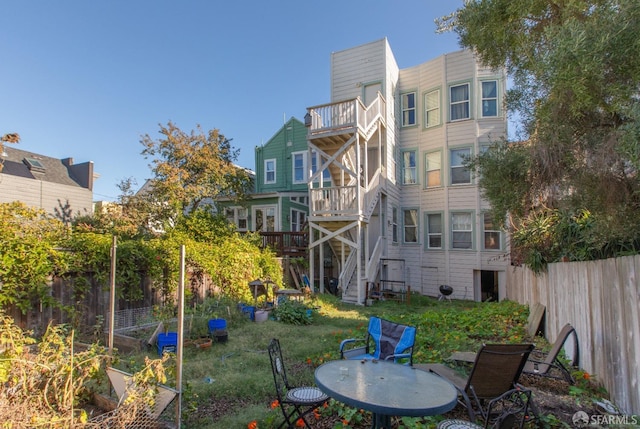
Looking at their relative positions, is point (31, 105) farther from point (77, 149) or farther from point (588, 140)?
point (588, 140)

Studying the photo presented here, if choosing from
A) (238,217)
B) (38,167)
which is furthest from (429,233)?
(38,167)

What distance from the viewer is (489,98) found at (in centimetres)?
1377

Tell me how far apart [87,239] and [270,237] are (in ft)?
28.7

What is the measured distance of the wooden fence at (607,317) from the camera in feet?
10.4

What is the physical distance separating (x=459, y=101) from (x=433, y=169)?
2.95m

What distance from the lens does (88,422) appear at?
253 centimetres

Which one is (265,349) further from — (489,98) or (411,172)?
(489,98)

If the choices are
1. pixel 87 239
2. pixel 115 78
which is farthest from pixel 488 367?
pixel 115 78

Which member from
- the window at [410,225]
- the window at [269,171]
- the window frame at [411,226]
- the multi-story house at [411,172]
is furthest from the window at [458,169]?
the window at [269,171]

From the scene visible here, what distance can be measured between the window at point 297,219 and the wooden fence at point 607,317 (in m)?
13.0

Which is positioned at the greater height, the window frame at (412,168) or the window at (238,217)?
the window frame at (412,168)

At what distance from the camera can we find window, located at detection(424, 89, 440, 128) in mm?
14634

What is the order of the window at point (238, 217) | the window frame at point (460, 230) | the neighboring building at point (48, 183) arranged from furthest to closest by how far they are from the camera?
1. the window at point (238, 217)
2. the neighboring building at point (48, 183)
3. the window frame at point (460, 230)

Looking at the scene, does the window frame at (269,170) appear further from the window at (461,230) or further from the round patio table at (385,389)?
the round patio table at (385,389)
